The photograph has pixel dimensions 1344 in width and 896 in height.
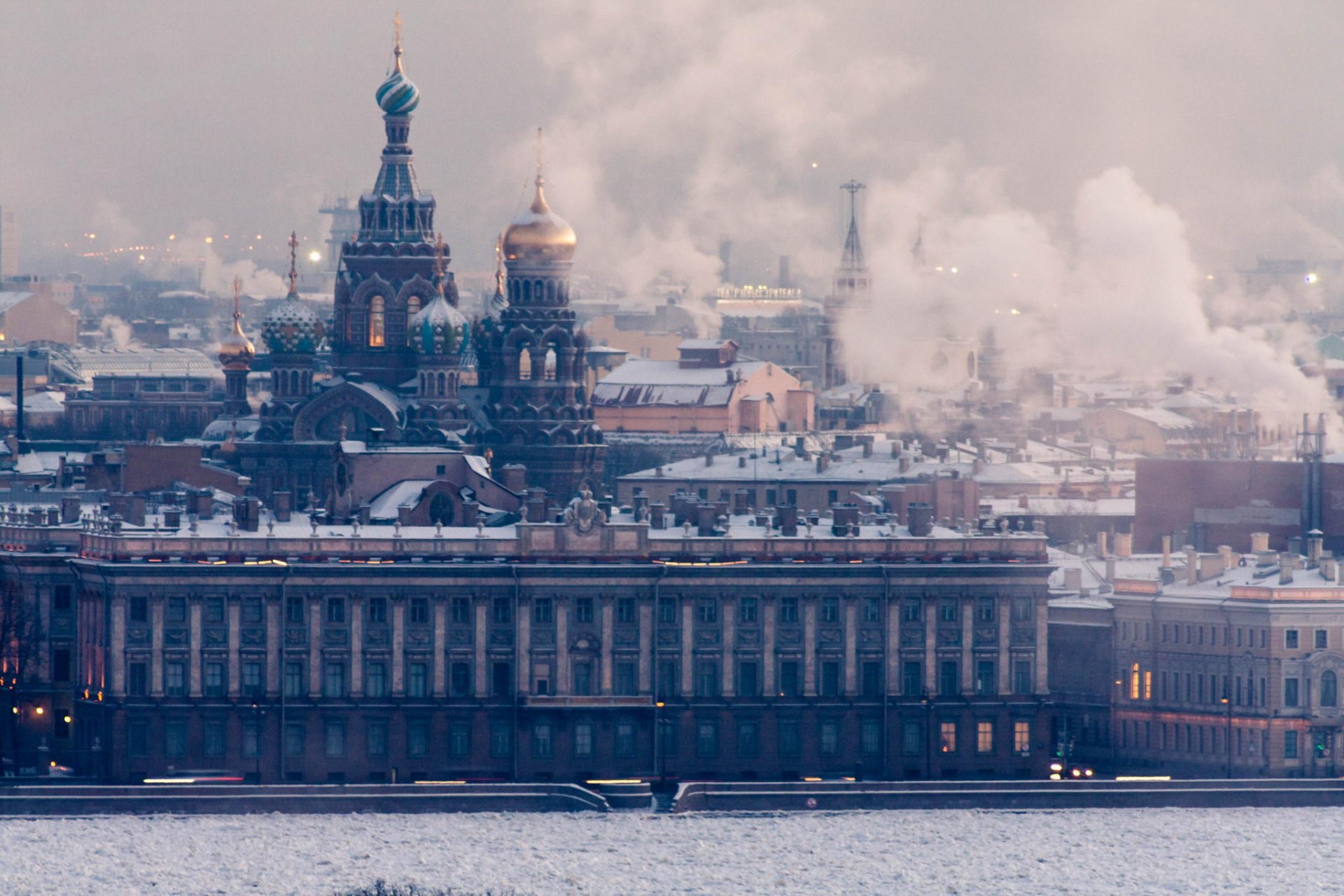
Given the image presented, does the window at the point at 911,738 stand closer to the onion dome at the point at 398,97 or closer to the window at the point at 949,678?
the window at the point at 949,678

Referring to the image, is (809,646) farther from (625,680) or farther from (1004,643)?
(1004,643)

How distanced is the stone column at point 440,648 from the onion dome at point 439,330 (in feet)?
161

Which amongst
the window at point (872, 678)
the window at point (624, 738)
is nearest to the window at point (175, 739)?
the window at point (624, 738)

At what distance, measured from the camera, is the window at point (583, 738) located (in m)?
103

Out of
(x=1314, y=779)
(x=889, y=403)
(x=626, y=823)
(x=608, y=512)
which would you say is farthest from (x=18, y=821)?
(x=889, y=403)

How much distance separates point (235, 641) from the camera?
336ft

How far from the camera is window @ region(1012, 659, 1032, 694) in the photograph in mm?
104625

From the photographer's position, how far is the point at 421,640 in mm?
103000

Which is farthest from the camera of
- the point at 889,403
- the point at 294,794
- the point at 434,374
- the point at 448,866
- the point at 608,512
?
the point at 889,403

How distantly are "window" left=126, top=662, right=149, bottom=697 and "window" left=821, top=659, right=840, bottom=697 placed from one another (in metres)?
14.9

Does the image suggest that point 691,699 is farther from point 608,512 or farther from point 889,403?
point 889,403

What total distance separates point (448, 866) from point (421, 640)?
45.9 feet

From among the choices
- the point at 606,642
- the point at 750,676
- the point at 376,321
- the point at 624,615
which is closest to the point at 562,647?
the point at 606,642

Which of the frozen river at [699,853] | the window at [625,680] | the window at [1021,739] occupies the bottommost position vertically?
the frozen river at [699,853]
